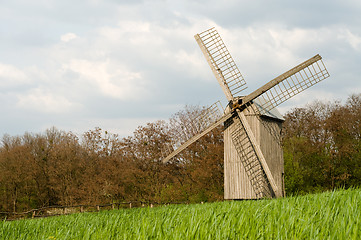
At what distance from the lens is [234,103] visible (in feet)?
52.2

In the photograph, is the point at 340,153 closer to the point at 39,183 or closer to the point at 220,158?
the point at 220,158

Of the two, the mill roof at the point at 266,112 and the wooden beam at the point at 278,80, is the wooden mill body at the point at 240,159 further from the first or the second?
the wooden beam at the point at 278,80

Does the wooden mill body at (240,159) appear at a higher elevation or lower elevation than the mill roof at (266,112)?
lower

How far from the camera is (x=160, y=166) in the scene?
78.2ft

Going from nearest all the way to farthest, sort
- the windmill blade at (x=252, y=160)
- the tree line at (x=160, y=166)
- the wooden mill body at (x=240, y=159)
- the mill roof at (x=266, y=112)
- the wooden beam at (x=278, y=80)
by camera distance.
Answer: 1. the windmill blade at (x=252, y=160)
2. the wooden mill body at (x=240, y=159)
3. the wooden beam at (x=278, y=80)
4. the mill roof at (x=266, y=112)
5. the tree line at (x=160, y=166)

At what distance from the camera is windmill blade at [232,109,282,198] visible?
15.0 metres

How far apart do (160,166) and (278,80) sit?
35.1 feet

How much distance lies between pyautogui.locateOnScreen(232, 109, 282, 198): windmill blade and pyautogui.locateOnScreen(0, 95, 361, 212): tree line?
665 centimetres

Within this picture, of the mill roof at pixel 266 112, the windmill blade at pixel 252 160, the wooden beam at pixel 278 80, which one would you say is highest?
the wooden beam at pixel 278 80

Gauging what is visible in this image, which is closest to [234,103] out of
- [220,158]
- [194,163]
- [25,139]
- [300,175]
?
[220,158]

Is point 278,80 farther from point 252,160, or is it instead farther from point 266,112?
point 252,160

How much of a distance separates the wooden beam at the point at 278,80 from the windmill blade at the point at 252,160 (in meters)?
0.76

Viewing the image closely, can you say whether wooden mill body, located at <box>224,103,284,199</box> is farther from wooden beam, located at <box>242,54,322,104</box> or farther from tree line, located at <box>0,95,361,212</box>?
tree line, located at <box>0,95,361,212</box>

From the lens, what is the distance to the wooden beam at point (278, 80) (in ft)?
51.5
